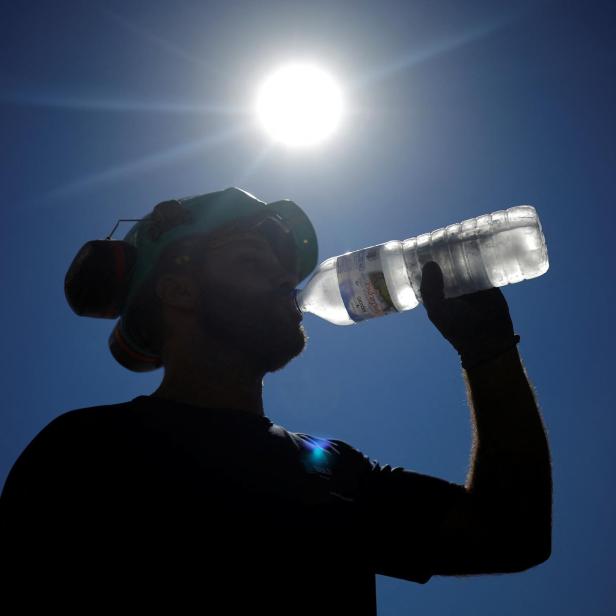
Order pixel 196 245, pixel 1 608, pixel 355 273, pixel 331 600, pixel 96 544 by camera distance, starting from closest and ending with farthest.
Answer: pixel 1 608 < pixel 96 544 < pixel 331 600 < pixel 196 245 < pixel 355 273

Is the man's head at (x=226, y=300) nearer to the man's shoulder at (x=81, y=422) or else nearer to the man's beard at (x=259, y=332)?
the man's beard at (x=259, y=332)

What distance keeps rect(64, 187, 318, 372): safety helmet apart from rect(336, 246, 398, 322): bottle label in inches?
20.5

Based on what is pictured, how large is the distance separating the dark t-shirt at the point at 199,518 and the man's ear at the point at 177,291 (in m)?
0.86

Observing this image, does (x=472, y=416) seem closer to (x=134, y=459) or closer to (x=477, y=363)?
(x=477, y=363)

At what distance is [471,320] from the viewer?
2754 mm

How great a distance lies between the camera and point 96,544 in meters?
1.75

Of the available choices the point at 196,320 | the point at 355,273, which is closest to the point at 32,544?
the point at 196,320

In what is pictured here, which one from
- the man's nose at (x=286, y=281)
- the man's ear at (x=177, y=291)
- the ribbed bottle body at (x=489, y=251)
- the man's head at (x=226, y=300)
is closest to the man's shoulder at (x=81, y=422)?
the man's head at (x=226, y=300)

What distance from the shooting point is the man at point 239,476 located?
5.77 feet

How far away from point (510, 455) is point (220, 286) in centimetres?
176

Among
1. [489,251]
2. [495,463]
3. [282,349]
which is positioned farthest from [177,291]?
[489,251]

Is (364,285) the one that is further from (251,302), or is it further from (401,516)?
(401,516)

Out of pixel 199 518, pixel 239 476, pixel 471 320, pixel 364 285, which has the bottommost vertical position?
pixel 199 518

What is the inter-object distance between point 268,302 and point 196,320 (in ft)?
1.43
